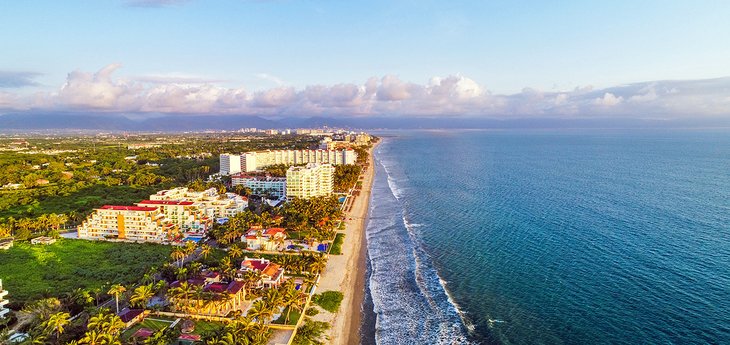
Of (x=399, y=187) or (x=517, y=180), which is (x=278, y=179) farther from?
(x=517, y=180)

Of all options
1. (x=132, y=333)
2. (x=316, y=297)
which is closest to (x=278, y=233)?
(x=316, y=297)

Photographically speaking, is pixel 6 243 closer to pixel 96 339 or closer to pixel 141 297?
pixel 141 297

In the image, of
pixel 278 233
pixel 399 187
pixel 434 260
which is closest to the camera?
pixel 434 260

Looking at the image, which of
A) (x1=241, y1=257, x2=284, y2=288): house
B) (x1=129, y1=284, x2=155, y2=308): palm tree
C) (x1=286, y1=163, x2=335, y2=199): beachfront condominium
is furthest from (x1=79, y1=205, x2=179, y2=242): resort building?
(x1=286, y1=163, x2=335, y2=199): beachfront condominium

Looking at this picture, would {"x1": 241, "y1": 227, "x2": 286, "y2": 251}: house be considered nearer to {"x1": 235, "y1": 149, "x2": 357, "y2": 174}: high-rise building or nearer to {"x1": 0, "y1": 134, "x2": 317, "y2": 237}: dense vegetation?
{"x1": 0, "y1": 134, "x2": 317, "y2": 237}: dense vegetation

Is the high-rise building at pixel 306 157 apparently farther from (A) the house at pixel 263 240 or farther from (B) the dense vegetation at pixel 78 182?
(A) the house at pixel 263 240

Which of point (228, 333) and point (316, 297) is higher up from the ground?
point (228, 333)
